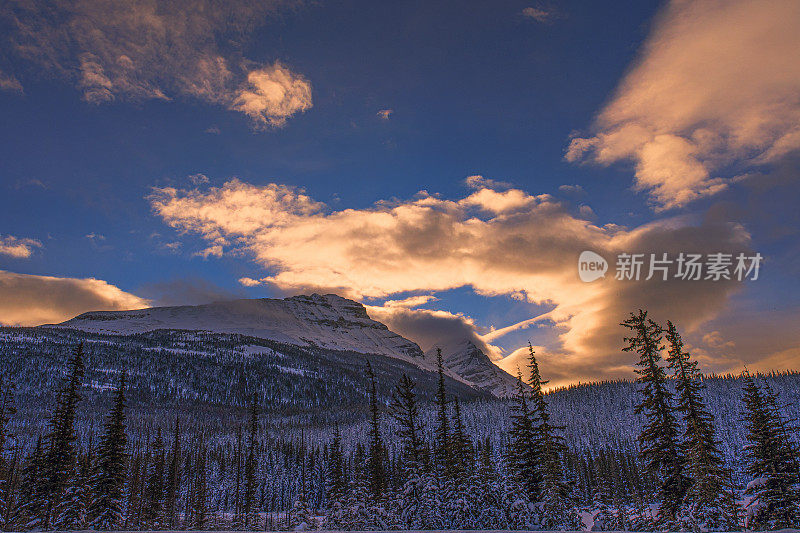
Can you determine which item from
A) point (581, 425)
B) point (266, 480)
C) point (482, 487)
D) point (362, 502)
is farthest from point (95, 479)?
point (581, 425)

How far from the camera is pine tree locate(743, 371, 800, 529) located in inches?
981

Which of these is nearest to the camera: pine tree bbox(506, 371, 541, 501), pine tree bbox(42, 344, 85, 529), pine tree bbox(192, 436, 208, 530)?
pine tree bbox(506, 371, 541, 501)

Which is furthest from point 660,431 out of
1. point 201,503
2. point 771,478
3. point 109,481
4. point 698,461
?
point 201,503

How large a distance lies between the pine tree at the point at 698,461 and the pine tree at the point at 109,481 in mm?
34091

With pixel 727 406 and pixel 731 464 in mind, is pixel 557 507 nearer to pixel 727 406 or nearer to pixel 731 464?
pixel 731 464

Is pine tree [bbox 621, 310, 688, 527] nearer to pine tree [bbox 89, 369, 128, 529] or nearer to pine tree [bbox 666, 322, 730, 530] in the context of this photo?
pine tree [bbox 666, 322, 730, 530]

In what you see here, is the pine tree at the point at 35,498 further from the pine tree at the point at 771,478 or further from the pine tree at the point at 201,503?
the pine tree at the point at 771,478

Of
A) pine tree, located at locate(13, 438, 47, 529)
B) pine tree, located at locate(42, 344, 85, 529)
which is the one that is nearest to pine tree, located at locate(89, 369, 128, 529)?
pine tree, located at locate(42, 344, 85, 529)

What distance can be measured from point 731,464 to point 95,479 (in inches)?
5882

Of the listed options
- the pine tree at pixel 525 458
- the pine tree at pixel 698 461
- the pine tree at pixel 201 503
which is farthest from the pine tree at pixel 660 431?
the pine tree at pixel 201 503

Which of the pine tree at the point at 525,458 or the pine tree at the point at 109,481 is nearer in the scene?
the pine tree at the point at 525,458

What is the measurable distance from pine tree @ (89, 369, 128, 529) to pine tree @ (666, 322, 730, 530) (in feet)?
112

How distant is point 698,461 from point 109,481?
35438 mm

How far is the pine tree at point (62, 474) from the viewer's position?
100ft
